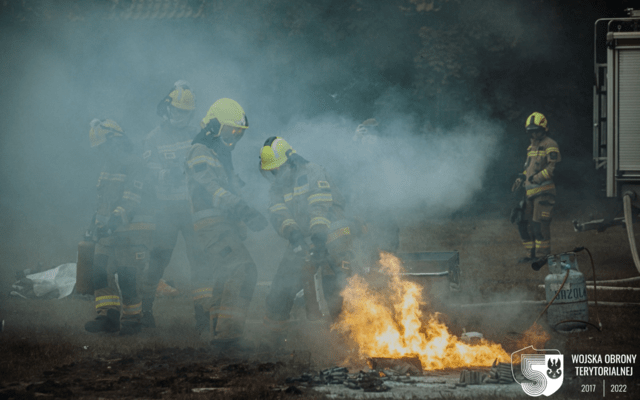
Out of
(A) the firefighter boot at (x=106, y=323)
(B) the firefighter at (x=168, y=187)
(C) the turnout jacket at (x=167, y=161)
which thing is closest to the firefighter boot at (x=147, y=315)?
(B) the firefighter at (x=168, y=187)

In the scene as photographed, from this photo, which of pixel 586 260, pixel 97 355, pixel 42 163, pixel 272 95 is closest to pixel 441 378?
pixel 97 355

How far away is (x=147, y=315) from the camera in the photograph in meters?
6.77

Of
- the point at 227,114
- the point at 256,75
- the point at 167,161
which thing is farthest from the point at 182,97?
the point at 256,75

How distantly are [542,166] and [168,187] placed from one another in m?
6.00

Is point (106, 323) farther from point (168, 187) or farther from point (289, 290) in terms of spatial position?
point (289, 290)

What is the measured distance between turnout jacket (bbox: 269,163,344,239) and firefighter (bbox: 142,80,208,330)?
1.33 m

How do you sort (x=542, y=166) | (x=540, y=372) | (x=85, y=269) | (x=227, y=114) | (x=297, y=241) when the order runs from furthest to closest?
(x=542, y=166), (x=85, y=269), (x=227, y=114), (x=297, y=241), (x=540, y=372)

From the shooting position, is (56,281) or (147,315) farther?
(56,281)

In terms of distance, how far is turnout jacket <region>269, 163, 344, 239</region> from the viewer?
5723 millimetres

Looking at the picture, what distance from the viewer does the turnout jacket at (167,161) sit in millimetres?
6859

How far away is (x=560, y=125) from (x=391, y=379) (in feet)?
42.2

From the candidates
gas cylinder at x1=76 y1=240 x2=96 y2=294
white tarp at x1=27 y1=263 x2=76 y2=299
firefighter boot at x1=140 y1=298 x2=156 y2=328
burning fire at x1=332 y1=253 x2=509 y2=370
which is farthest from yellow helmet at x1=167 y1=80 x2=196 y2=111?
white tarp at x1=27 y1=263 x2=76 y2=299

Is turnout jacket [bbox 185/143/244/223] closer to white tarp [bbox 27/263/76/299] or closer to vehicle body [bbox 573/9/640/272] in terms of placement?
white tarp [bbox 27/263/76/299]

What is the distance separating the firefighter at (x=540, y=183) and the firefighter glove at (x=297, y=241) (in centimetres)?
502
